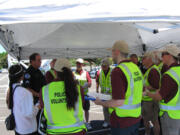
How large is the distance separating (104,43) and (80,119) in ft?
11.1

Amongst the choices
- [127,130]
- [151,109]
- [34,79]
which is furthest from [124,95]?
[151,109]

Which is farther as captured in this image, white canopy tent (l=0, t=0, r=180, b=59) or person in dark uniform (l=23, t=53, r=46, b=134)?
person in dark uniform (l=23, t=53, r=46, b=134)

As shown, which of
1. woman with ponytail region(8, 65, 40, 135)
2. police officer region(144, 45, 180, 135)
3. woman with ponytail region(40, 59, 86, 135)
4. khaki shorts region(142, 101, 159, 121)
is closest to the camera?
woman with ponytail region(40, 59, 86, 135)

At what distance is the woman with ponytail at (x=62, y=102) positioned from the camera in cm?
191

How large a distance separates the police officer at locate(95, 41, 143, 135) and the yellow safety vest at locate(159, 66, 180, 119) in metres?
0.41

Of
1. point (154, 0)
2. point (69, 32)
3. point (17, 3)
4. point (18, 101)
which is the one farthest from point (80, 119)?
point (69, 32)

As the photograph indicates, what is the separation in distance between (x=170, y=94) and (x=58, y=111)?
4.48 feet

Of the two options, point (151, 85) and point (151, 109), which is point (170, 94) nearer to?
point (151, 85)

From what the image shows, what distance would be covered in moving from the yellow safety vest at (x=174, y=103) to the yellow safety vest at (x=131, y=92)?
1.36 ft

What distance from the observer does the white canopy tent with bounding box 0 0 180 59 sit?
2094 millimetres

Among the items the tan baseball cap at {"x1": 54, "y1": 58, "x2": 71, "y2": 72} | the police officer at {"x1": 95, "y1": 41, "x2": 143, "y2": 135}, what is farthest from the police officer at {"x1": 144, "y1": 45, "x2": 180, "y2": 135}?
the tan baseball cap at {"x1": 54, "y1": 58, "x2": 71, "y2": 72}

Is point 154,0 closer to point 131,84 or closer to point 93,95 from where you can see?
point 131,84

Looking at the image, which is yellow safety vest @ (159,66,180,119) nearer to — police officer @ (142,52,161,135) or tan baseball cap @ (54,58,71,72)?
police officer @ (142,52,161,135)

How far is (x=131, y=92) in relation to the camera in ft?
7.03
